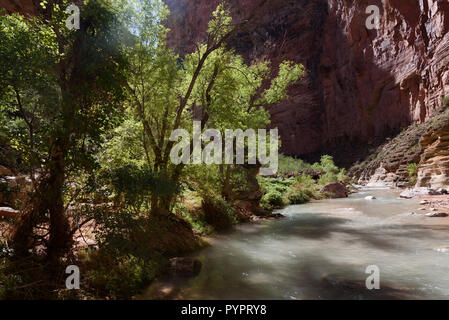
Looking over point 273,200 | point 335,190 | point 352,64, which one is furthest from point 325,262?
point 352,64

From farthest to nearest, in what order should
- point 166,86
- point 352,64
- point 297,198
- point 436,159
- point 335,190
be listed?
point 352,64 → point 335,190 → point 297,198 → point 436,159 → point 166,86

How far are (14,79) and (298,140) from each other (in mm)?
63138

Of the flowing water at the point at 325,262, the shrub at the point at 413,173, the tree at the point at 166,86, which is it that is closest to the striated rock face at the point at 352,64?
the shrub at the point at 413,173

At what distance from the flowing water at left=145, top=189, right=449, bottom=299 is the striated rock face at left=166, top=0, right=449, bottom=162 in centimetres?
3635

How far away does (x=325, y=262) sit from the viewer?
7031 millimetres

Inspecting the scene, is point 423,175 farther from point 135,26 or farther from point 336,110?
point 336,110

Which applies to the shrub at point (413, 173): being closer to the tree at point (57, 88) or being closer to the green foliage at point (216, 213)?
the green foliage at point (216, 213)

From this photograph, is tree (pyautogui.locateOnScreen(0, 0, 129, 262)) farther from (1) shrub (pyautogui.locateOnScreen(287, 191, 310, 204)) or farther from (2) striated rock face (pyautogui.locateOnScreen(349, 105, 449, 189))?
(2) striated rock face (pyautogui.locateOnScreen(349, 105, 449, 189))

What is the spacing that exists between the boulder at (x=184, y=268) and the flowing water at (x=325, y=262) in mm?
209

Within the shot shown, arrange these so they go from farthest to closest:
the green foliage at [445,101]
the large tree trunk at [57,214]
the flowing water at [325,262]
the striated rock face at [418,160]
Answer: the green foliage at [445,101], the striated rock face at [418,160], the flowing water at [325,262], the large tree trunk at [57,214]

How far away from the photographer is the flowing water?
5.13 metres

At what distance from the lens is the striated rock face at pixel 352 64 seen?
41.4m

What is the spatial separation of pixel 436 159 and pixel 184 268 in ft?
76.1

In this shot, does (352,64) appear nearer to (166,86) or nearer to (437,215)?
(437,215)
